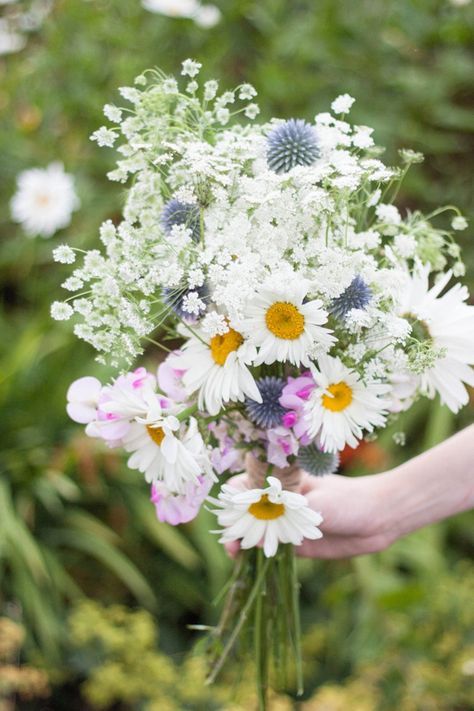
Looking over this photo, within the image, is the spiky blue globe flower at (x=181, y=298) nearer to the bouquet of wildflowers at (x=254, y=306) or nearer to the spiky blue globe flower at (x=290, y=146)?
the bouquet of wildflowers at (x=254, y=306)

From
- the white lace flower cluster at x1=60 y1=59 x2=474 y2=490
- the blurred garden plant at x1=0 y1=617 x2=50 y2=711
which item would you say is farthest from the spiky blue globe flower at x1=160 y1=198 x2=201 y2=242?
the blurred garden plant at x1=0 y1=617 x2=50 y2=711

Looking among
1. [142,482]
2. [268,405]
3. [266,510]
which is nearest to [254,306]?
[268,405]

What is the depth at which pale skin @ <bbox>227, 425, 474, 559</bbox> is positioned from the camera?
1.18m

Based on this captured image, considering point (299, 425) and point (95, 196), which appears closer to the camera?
point (299, 425)

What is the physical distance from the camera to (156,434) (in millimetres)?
917

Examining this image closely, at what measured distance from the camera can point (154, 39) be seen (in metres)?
2.51

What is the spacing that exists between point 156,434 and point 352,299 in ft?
0.81

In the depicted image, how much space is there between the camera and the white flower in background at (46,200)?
249 cm

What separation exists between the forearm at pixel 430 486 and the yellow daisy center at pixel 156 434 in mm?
423

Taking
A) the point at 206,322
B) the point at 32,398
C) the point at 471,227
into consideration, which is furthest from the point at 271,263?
the point at 471,227

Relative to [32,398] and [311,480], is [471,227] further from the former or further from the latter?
[311,480]

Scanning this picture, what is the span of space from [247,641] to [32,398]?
1379 millimetres

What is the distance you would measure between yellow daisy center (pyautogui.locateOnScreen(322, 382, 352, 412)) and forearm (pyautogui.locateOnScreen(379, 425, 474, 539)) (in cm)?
35

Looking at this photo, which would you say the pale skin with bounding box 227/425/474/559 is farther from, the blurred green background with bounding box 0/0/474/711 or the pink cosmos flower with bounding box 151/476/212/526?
the blurred green background with bounding box 0/0/474/711
